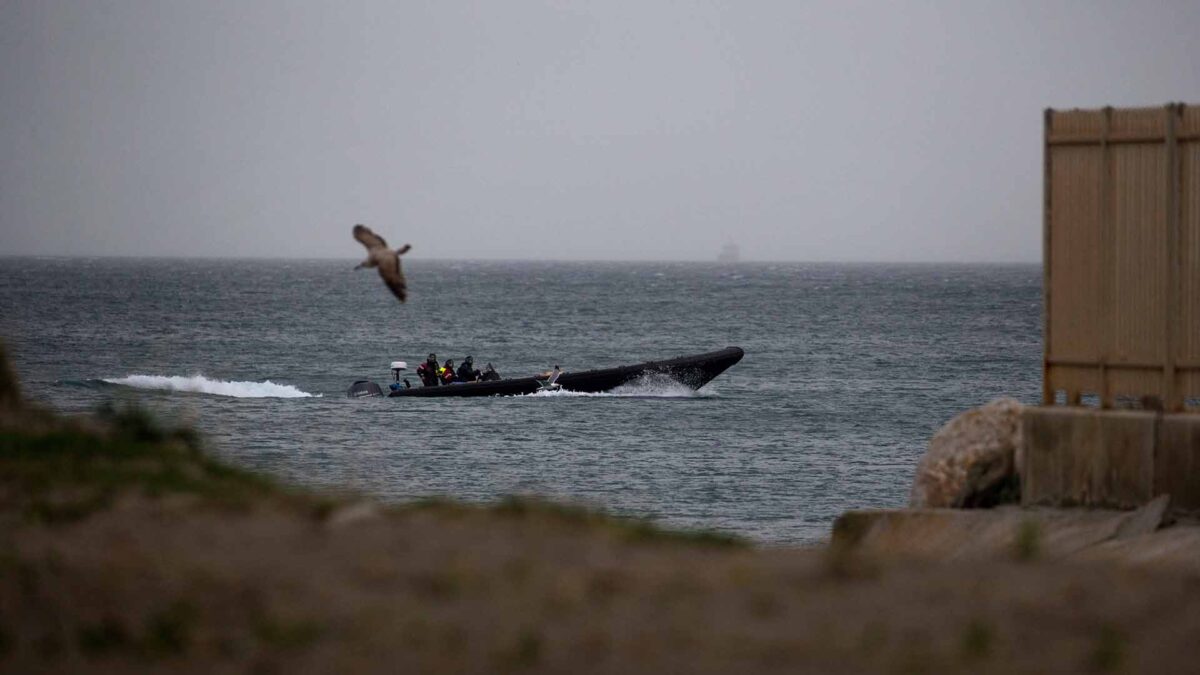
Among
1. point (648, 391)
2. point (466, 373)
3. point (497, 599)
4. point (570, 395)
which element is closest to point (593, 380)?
point (570, 395)

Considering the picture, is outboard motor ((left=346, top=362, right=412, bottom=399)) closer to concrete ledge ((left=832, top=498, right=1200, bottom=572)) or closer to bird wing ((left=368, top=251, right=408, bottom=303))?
bird wing ((left=368, top=251, right=408, bottom=303))

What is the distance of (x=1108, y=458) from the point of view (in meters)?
12.4

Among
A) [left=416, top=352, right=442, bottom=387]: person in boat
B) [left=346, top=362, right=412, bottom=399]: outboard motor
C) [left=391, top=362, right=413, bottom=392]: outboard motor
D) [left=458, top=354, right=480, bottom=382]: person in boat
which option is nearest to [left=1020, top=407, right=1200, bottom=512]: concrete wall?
[left=416, top=352, right=442, bottom=387]: person in boat

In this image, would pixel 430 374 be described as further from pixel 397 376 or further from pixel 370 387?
pixel 370 387

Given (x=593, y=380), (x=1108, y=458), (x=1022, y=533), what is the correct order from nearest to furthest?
(x=1022, y=533) < (x=1108, y=458) < (x=593, y=380)

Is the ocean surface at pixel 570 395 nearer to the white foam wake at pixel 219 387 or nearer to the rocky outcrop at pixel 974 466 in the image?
the white foam wake at pixel 219 387

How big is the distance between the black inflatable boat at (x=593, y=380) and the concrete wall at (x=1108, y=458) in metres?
32.7

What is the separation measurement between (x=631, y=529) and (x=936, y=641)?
2.29 m

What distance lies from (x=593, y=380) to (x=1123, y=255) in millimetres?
35591

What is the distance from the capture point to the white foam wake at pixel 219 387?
4825cm

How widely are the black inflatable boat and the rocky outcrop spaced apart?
31.8m

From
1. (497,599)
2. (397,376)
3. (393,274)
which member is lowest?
(397,376)

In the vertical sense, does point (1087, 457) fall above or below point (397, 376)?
above

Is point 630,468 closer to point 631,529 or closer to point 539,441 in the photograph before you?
point 539,441
